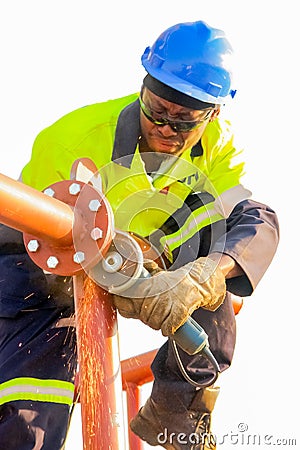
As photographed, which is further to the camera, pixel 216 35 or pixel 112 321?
pixel 216 35

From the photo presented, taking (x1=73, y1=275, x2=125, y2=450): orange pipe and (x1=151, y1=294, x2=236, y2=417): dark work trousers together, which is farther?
(x1=151, y1=294, x2=236, y2=417): dark work trousers

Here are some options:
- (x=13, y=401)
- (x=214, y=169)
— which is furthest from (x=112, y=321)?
(x=214, y=169)

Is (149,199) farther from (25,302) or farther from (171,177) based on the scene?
(25,302)

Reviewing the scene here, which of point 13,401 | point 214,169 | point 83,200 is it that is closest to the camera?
Result: point 83,200

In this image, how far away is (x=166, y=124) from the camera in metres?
4.07

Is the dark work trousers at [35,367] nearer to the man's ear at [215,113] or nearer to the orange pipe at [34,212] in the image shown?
the man's ear at [215,113]

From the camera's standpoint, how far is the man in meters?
4.07

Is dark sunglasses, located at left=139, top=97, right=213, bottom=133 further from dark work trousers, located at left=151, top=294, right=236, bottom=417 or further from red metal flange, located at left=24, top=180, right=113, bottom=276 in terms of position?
red metal flange, located at left=24, top=180, right=113, bottom=276

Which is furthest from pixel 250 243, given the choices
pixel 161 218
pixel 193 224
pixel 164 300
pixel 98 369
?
pixel 98 369

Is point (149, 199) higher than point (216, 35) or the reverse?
the reverse

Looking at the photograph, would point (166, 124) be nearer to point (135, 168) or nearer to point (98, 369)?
point (135, 168)

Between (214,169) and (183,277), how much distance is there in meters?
0.85

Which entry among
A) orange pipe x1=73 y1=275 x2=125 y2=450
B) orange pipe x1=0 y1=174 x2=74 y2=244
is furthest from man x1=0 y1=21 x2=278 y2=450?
orange pipe x1=0 y1=174 x2=74 y2=244

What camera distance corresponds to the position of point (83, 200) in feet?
10.8
